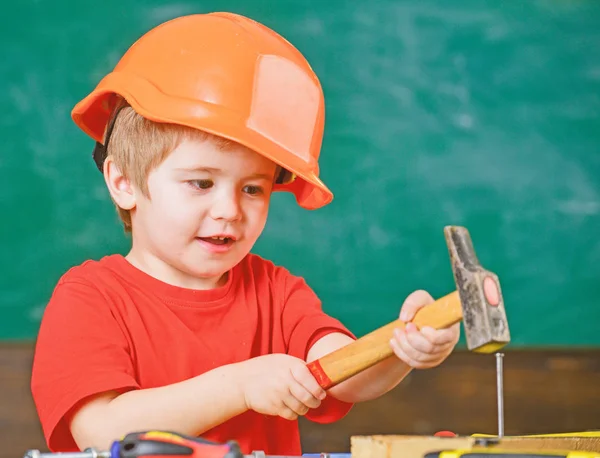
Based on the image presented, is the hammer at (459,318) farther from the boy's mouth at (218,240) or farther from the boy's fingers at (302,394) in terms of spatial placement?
the boy's mouth at (218,240)

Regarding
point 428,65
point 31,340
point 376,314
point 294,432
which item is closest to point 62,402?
point 294,432

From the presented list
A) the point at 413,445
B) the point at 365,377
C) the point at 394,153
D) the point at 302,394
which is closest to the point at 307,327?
the point at 365,377

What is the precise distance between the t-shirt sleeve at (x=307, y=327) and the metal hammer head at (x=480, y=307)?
0.35 metres

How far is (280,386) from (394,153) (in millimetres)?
1172

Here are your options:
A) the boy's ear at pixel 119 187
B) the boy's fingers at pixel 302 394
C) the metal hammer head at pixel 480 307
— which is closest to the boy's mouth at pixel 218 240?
the boy's ear at pixel 119 187

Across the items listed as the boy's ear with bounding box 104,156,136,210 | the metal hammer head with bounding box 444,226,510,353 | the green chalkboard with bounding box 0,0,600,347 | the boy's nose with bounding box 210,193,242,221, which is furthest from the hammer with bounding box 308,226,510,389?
the green chalkboard with bounding box 0,0,600,347

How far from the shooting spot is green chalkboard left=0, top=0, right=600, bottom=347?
1.97m

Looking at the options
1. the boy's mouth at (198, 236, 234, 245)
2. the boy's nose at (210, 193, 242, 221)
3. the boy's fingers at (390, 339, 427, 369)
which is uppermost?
the boy's nose at (210, 193, 242, 221)

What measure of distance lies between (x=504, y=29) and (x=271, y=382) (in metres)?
1.40

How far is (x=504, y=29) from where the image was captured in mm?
2133

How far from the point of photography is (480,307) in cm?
85

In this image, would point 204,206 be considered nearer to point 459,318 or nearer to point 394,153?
point 459,318

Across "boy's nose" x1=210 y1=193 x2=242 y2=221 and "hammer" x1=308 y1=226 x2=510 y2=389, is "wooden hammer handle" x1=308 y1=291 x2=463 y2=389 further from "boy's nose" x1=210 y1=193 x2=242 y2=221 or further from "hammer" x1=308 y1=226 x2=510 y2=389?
"boy's nose" x1=210 y1=193 x2=242 y2=221

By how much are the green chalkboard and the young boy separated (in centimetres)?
77
